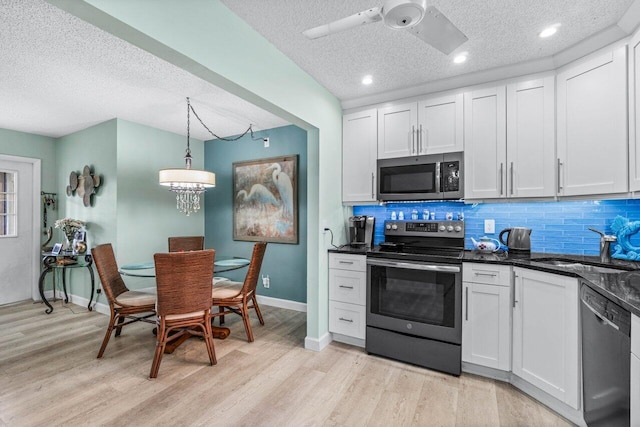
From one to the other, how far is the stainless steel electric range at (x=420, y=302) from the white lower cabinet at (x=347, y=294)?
0.29ft

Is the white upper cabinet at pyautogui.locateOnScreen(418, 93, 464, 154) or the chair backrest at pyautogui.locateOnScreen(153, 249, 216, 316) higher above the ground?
the white upper cabinet at pyautogui.locateOnScreen(418, 93, 464, 154)

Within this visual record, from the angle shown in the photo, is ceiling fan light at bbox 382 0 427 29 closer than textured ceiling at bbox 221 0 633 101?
Yes

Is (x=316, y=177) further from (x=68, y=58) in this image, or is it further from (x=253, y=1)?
(x=68, y=58)

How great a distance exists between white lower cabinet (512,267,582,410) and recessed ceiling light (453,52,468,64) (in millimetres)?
1660

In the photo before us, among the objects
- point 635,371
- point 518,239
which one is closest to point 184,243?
point 518,239

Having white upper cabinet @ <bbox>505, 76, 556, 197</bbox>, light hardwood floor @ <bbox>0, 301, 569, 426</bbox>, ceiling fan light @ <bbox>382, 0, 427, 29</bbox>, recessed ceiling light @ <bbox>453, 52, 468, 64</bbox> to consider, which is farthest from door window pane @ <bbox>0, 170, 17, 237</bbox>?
white upper cabinet @ <bbox>505, 76, 556, 197</bbox>

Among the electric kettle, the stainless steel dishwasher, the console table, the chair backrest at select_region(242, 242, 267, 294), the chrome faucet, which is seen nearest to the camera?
the stainless steel dishwasher

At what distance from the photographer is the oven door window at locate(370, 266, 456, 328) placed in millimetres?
2330

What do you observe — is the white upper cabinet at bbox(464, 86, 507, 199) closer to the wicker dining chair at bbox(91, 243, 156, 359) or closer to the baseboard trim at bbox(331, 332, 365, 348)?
the baseboard trim at bbox(331, 332, 365, 348)

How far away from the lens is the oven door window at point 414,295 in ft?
7.65

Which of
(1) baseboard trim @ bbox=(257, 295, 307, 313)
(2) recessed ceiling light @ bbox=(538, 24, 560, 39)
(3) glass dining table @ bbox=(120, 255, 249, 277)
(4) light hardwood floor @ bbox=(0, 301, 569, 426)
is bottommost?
(4) light hardwood floor @ bbox=(0, 301, 569, 426)

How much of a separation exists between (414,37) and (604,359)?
2.12 m

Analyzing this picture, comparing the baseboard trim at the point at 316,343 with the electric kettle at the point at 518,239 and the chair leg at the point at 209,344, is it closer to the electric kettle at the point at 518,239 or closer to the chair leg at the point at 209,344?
the chair leg at the point at 209,344

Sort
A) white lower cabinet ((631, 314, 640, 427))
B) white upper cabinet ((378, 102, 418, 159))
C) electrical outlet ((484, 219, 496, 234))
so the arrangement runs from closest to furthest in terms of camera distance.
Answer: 1. white lower cabinet ((631, 314, 640, 427))
2. electrical outlet ((484, 219, 496, 234))
3. white upper cabinet ((378, 102, 418, 159))
